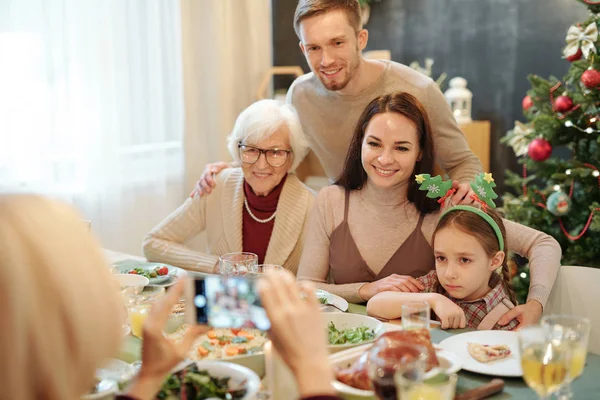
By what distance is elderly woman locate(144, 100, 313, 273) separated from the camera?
2.76 m

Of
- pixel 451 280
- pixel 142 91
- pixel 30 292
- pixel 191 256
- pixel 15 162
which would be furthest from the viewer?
pixel 142 91

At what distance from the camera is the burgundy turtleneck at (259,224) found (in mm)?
2824

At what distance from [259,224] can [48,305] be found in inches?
76.2

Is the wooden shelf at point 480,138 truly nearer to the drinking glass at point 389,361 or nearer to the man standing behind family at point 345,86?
the man standing behind family at point 345,86

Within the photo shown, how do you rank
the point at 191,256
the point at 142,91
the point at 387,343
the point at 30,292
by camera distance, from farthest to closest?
the point at 142,91 < the point at 191,256 < the point at 387,343 < the point at 30,292

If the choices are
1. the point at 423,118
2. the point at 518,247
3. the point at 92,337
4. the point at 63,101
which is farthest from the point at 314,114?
the point at 92,337

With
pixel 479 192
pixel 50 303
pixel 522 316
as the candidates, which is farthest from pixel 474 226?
pixel 50 303

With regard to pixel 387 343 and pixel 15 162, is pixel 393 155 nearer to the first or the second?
pixel 387 343

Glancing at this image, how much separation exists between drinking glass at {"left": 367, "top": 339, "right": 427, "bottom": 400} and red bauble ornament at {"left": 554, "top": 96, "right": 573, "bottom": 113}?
101 inches

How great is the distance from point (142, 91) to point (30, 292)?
11.5 feet

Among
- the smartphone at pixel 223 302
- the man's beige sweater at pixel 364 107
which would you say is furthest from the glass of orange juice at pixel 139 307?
the man's beige sweater at pixel 364 107

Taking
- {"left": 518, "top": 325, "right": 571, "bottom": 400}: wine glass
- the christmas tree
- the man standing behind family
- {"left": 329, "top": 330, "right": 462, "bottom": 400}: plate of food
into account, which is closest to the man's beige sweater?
the man standing behind family

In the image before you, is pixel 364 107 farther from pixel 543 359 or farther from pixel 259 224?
pixel 543 359

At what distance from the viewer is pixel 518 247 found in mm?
2283
